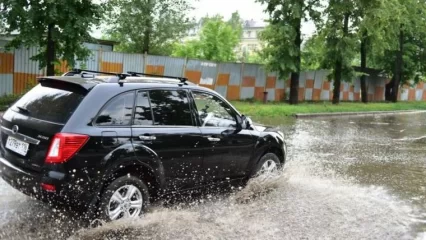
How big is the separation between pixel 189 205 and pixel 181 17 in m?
26.7

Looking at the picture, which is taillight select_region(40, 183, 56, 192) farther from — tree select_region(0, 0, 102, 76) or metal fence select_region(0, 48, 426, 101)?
metal fence select_region(0, 48, 426, 101)

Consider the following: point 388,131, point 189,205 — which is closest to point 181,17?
point 388,131

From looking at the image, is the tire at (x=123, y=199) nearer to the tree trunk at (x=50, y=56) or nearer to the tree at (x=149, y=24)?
the tree trunk at (x=50, y=56)

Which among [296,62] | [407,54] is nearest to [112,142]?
[296,62]

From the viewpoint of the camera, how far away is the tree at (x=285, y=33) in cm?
2394

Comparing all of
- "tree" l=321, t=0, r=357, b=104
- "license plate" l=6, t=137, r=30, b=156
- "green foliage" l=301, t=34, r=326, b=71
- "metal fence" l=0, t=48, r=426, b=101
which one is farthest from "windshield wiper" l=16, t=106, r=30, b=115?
"green foliage" l=301, t=34, r=326, b=71

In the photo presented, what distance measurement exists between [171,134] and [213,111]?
985 millimetres

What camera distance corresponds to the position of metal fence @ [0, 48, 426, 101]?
17.0 meters

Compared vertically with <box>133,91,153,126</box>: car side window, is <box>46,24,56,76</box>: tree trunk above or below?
above

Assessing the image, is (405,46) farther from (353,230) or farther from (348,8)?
(353,230)

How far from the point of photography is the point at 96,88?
16.2 feet

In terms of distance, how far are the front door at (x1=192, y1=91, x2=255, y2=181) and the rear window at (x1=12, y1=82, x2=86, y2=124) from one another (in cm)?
166

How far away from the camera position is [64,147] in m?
4.53

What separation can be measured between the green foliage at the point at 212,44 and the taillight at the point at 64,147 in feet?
107
